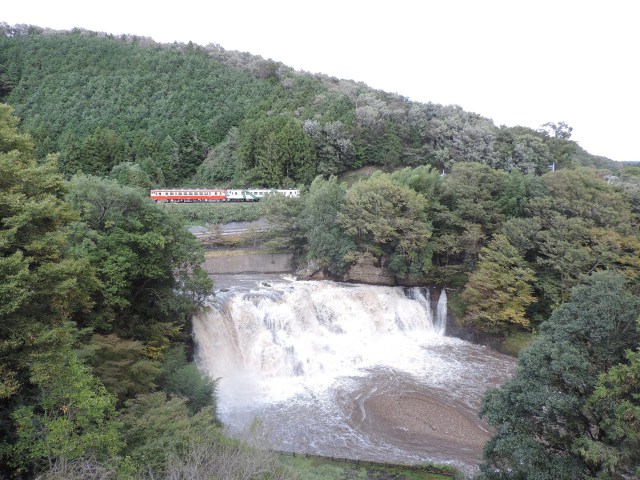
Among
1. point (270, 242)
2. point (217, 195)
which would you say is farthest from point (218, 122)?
point (270, 242)

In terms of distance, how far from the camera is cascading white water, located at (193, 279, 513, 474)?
1467 centimetres

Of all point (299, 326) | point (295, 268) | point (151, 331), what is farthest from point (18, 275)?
point (295, 268)

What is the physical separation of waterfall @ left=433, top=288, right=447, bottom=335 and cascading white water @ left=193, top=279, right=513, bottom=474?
59mm

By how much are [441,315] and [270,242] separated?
1189 centimetres

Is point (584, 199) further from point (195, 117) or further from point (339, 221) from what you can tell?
point (195, 117)

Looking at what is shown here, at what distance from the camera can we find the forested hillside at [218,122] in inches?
1706

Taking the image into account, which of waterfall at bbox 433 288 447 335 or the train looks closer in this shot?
waterfall at bbox 433 288 447 335

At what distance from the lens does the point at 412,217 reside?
25078mm

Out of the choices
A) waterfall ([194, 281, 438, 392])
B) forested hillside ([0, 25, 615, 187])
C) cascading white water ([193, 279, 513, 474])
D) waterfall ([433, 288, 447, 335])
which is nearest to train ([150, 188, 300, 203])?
forested hillside ([0, 25, 615, 187])

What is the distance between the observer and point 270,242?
2831cm

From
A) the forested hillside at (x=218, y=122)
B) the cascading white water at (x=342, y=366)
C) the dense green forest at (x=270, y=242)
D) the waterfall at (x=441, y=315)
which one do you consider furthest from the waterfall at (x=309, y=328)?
the forested hillside at (x=218, y=122)

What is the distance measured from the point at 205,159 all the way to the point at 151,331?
126 feet

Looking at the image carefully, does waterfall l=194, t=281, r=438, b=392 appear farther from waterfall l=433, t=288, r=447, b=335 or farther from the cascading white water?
waterfall l=433, t=288, r=447, b=335

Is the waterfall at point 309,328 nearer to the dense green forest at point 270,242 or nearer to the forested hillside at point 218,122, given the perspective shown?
the dense green forest at point 270,242
